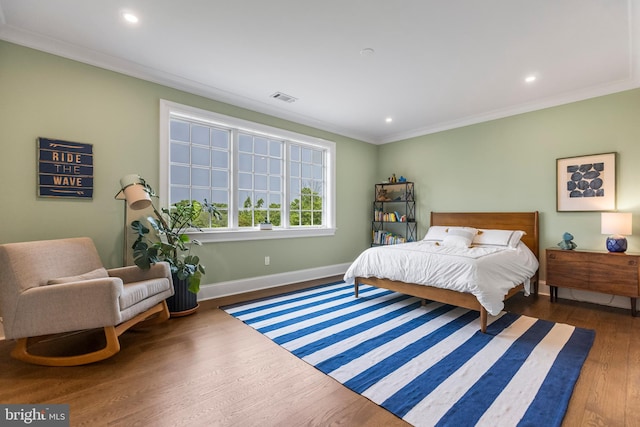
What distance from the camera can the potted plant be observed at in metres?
2.87

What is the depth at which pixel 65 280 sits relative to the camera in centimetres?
232

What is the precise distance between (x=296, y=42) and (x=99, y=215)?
259 cm

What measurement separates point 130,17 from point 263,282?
10.8 ft

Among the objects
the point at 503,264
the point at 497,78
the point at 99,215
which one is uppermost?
the point at 497,78

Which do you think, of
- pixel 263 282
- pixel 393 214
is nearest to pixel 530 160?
pixel 393 214

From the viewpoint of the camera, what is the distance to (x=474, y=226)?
4613 mm

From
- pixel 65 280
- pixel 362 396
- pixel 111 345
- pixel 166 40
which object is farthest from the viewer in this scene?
pixel 166 40

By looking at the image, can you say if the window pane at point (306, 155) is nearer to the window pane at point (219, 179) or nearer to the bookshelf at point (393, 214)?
the window pane at point (219, 179)

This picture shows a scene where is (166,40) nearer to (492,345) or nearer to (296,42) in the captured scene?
(296,42)

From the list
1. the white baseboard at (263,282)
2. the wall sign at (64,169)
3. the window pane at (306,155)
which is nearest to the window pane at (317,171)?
the window pane at (306,155)

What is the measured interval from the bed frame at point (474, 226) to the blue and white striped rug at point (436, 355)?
0.70ft

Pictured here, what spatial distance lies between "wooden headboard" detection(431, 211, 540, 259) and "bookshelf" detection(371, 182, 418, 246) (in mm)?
482

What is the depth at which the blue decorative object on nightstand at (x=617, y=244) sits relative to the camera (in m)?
3.31

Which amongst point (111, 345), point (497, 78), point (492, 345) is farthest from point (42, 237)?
point (497, 78)
